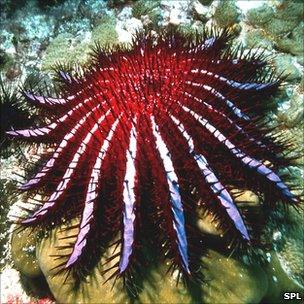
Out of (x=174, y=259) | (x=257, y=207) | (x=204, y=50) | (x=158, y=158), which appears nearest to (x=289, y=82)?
(x=204, y=50)

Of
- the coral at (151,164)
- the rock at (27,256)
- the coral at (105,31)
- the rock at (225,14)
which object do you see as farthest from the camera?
the rock at (225,14)

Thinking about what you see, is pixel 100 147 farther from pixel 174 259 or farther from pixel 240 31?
pixel 240 31

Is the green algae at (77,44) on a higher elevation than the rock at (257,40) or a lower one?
higher

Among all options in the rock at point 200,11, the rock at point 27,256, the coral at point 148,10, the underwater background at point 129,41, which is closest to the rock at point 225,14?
the underwater background at point 129,41

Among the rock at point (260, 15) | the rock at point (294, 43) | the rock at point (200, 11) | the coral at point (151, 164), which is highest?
the rock at point (200, 11)

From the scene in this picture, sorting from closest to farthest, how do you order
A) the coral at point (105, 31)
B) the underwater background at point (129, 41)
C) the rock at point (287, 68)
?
the underwater background at point (129, 41)
the rock at point (287, 68)
the coral at point (105, 31)

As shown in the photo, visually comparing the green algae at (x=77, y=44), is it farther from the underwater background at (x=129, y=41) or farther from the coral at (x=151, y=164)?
the coral at (x=151, y=164)
